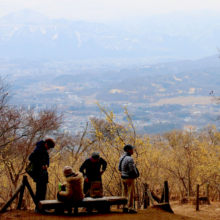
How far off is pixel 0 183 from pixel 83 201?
16.0 meters

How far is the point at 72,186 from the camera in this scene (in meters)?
8.02

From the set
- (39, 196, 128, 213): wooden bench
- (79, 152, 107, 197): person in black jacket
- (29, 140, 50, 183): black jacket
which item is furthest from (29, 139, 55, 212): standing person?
(79, 152, 107, 197): person in black jacket

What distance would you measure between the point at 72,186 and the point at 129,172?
175 centimetres

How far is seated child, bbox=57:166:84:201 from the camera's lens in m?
7.89

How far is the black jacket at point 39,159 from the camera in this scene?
8211 mm

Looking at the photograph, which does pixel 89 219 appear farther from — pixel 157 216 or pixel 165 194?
pixel 165 194

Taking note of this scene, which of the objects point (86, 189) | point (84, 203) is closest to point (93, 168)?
point (86, 189)

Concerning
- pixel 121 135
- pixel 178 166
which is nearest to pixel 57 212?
pixel 121 135

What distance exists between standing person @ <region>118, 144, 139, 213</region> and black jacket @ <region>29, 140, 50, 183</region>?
223 centimetres

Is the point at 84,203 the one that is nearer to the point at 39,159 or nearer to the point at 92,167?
the point at 92,167

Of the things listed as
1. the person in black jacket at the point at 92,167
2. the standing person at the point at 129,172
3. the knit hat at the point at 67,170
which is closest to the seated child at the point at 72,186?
the knit hat at the point at 67,170

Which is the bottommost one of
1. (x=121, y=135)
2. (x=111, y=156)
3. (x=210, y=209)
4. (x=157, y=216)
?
(x=210, y=209)

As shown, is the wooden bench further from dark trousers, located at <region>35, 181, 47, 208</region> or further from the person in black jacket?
the person in black jacket

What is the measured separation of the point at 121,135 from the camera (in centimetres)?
1394
